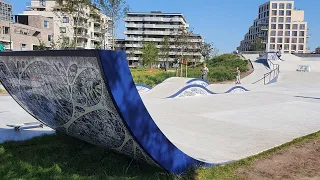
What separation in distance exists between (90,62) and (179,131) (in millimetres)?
4120

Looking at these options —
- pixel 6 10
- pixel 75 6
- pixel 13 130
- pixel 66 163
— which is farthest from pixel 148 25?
pixel 66 163

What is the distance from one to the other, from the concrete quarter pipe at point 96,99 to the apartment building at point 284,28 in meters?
99.7

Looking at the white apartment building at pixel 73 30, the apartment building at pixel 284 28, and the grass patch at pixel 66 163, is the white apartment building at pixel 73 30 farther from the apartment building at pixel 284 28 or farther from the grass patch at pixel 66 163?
the apartment building at pixel 284 28

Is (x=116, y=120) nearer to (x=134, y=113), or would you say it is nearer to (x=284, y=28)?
(x=134, y=113)

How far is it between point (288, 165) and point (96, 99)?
298cm

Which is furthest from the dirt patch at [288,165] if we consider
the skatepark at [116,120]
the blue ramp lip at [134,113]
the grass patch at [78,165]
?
the blue ramp lip at [134,113]

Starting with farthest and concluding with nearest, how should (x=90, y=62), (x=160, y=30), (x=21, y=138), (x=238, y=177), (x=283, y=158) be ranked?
(x=160, y=30) < (x=21, y=138) < (x=283, y=158) < (x=238, y=177) < (x=90, y=62)

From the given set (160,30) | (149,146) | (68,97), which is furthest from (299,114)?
(160,30)

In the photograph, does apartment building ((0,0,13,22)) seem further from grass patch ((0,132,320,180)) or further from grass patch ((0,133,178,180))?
grass patch ((0,132,320,180))

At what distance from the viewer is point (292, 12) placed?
10025 centimetres

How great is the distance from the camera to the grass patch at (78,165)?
3.75 metres

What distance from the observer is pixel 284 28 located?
99688 mm

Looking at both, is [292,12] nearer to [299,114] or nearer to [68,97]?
[299,114]

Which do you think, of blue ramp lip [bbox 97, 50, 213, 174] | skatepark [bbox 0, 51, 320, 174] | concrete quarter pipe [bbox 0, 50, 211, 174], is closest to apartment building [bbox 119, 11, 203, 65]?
skatepark [bbox 0, 51, 320, 174]
